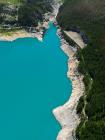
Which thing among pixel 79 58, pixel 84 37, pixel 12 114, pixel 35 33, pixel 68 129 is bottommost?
pixel 68 129

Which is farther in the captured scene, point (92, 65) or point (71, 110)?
point (92, 65)

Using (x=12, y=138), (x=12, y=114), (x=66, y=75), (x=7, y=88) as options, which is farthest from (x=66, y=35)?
(x=12, y=138)

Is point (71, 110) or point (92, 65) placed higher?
point (92, 65)

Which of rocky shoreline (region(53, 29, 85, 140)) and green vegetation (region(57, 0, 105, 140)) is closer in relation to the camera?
green vegetation (region(57, 0, 105, 140))

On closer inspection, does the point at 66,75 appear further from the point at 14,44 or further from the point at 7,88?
the point at 14,44
